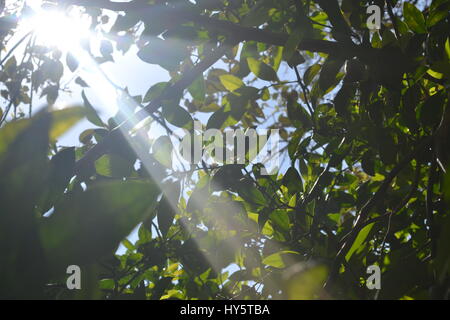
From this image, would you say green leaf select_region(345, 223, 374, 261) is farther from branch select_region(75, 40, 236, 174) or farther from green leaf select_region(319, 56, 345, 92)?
branch select_region(75, 40, 236, 174)

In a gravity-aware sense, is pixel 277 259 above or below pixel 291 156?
below

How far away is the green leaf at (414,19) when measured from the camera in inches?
47.5

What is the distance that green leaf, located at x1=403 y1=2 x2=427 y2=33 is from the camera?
1206 millimetres

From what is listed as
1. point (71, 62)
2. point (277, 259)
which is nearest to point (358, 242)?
point (277, 259)

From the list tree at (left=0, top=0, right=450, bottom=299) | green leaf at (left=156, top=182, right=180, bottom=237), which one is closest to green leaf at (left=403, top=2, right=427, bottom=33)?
tree at (left=0, top=0, right=450, bottom=299)

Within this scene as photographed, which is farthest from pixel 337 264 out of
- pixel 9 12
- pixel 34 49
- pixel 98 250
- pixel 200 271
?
pixel 9 12

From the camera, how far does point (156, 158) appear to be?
4.30 feet

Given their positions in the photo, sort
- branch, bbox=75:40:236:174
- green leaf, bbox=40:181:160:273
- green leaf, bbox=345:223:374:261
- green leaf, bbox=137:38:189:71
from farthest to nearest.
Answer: green leaf, bbox=137:38:189:71 → branch, bbox=75:40:236:174 → green leaf, bbox=345:223:374:261 → green leaf, bbox=40:181:160:273

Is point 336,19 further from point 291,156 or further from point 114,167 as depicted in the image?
point 114,167

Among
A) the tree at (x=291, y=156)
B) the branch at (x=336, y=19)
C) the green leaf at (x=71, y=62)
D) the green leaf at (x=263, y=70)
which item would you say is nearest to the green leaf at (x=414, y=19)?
the tree at (x=291, y=156)

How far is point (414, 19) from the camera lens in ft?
3.98

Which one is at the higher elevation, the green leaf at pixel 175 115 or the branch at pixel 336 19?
the branch at pixel 336 19

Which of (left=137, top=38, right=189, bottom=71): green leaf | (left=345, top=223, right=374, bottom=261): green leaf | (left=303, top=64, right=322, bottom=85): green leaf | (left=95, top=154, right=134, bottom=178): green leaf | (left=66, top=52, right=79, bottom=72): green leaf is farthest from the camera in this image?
(left=66, top=52, right=79, bottom=72): green leaf

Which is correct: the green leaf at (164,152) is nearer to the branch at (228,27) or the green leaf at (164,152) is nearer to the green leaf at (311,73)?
the branch at (228,27)
